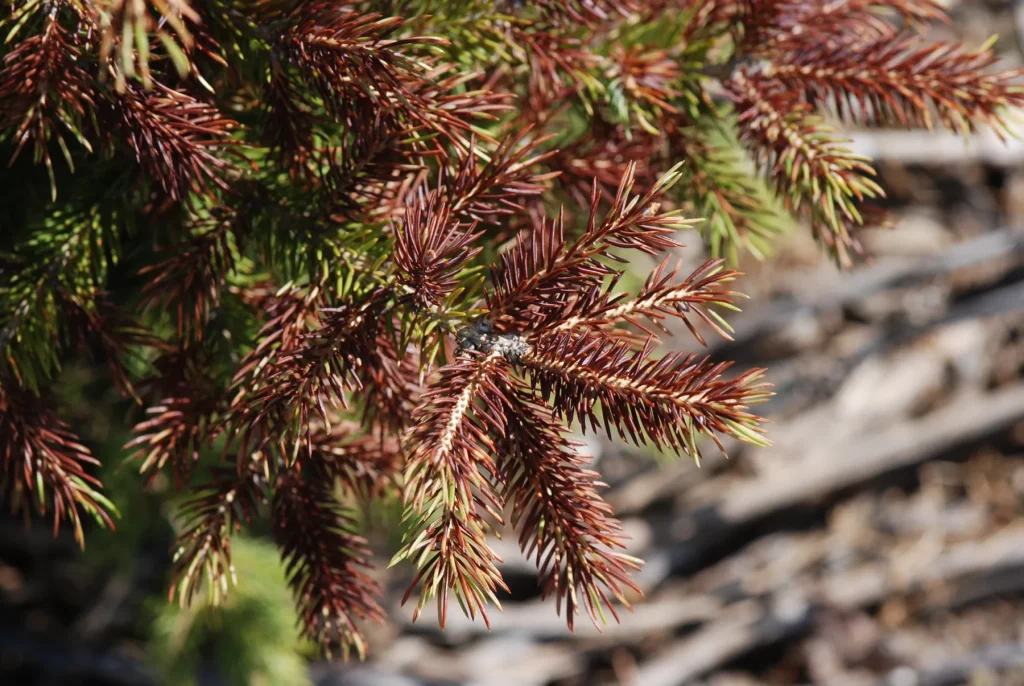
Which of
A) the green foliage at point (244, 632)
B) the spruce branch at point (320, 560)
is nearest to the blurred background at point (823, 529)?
the green foliage at point (244, 632)

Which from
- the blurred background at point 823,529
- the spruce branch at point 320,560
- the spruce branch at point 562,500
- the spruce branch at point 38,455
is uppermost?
the spruce branch at point 562,500

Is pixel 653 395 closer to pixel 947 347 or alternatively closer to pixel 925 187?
pixel 947 347

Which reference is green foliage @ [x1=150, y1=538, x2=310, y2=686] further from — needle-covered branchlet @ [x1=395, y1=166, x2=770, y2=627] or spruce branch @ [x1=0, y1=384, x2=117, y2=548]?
needle-covered branchlet @ [x1=395, y1=166, x2=770, y2=627]

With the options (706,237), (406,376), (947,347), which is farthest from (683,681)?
(406,376)

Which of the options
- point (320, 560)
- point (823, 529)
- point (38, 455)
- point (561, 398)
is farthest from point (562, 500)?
point (823, 529)

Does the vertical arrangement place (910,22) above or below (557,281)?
above

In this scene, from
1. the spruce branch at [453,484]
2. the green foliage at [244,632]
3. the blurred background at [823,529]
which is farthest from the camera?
the blurred background at [823,529]

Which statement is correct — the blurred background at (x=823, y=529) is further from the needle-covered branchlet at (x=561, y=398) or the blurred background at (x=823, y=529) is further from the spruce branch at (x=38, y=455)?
the needle-covered branchlet at (x=561, y=398)

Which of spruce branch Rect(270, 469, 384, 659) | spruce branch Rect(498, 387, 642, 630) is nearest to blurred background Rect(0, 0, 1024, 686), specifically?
spruce branch Rect(270, 469, 384, 659)

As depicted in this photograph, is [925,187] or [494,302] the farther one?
[925,187]
